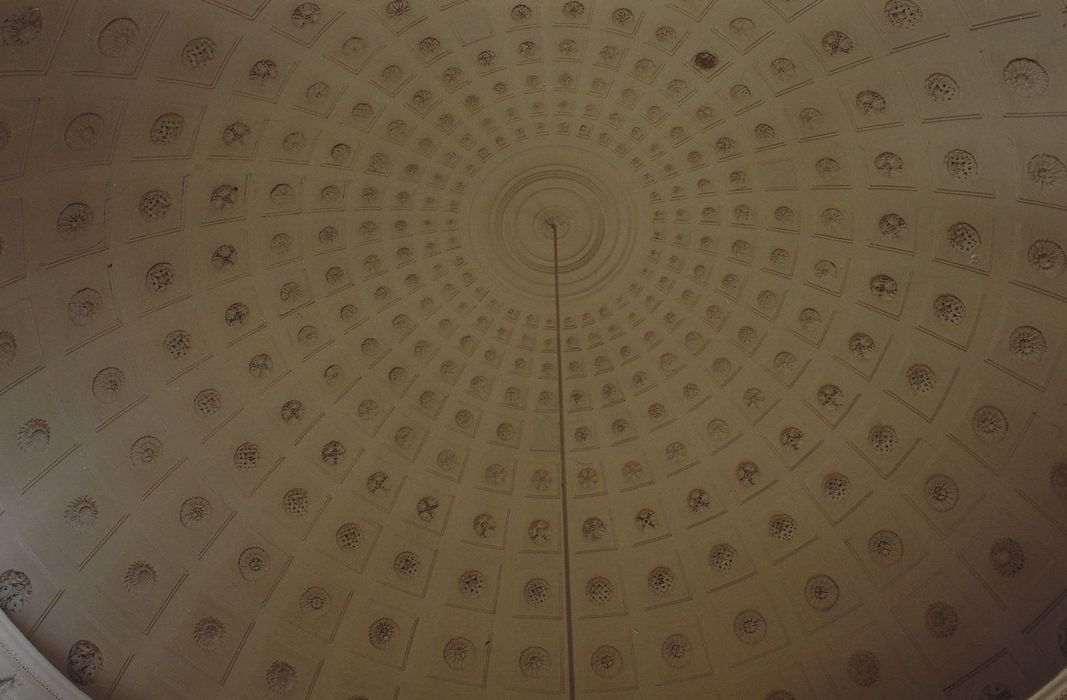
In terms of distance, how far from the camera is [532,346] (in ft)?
61.0

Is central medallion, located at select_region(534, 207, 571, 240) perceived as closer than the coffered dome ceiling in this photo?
No

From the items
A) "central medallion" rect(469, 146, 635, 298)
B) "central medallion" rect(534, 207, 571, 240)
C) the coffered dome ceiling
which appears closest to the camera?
the coffered dome ceiling

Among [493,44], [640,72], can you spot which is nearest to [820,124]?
[640,72]

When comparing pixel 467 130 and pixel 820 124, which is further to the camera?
pixel 467 130

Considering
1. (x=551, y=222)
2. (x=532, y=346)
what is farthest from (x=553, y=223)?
(x=532, y=346)

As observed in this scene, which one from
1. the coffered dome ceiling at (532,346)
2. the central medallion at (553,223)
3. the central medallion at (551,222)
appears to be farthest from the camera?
the central medallion at (553,223)

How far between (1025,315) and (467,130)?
1101cm

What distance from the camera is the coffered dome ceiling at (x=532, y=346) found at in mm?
13102

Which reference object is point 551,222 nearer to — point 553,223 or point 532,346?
point 553,223

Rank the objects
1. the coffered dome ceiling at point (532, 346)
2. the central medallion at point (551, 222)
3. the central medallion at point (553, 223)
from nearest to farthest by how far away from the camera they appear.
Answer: the coffered dome ceiling at point (532, 346) → the central medallion at point (551, 222) → the central medallion at point (553, 223)

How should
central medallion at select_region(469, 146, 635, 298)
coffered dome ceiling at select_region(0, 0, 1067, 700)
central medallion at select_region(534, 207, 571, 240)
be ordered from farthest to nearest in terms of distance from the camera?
central medallion at select_region(534, 207, 571, 240)
central medallion at select_region(469, 146, 635, 298)
coffered dome ceiling at select_region(0, 0, 1067, 700)

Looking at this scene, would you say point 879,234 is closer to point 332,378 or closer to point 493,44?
point 493,44

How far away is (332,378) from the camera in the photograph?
669 inches

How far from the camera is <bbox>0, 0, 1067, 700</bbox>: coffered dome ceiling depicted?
13102 mm
